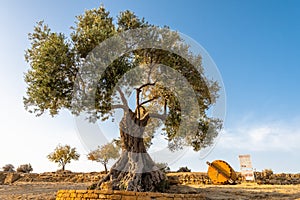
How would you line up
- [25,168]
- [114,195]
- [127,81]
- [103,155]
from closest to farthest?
[114,195], [127,81], [103,155], [25,168]

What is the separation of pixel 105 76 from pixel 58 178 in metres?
22.2

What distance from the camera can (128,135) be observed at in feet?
54.2

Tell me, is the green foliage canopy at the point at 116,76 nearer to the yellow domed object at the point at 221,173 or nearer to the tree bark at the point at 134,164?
the tree bark at the point at 134,164

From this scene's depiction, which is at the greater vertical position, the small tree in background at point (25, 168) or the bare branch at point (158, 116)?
the bare branch at point (158, 116)

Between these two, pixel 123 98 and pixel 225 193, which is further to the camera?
pixel 225 193

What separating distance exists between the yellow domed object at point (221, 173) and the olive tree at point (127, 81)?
5.90 metres

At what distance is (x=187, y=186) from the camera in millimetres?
20391

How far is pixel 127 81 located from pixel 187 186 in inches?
416

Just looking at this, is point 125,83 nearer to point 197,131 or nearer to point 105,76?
point 105,76

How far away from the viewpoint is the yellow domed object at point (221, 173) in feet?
75.0

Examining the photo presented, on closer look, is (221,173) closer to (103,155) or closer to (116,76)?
(116,76)

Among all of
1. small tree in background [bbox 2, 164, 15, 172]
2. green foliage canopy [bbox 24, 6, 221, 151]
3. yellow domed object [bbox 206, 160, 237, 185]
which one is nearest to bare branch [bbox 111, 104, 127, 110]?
green foliage canopy [bbox 24, 6, 221, 151]

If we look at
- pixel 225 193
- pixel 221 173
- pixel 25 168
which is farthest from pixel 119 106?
pixel 25 168

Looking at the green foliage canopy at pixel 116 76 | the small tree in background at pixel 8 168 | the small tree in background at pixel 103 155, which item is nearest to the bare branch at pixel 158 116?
the green foliage canopy at pixel 116 76
